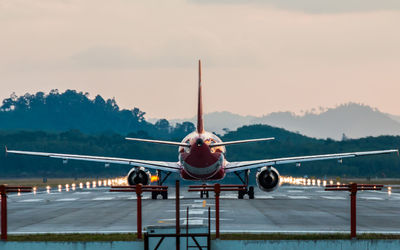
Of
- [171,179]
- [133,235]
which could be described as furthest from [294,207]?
[171,179]

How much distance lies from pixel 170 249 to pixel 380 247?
5693 mm

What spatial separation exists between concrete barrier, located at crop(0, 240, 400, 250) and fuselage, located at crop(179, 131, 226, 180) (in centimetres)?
2955

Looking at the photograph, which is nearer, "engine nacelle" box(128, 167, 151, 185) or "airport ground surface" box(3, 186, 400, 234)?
"airport ground surface" box(3, 186, 400, 234)

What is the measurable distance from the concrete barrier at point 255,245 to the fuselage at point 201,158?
2955cm

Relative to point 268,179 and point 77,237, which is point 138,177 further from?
point 77,237

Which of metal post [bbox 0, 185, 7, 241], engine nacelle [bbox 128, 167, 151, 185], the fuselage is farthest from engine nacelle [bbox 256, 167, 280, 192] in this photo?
metal post [bbox 0, 185, 7, 241]

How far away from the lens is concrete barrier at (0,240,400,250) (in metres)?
21.2

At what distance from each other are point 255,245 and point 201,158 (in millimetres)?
30862

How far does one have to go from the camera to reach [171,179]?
188375mm

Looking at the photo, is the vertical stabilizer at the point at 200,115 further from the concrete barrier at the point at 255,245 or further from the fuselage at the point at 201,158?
the concrete barrier at the point at 255,245

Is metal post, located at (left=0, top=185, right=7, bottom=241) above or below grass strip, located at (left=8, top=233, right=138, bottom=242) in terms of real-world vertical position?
above

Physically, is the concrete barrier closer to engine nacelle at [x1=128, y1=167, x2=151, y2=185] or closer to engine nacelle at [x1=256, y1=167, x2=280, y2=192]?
engine nacelle at [x1=256, y1=167, x2=280, y2=192]

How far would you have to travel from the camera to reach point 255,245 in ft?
69.7

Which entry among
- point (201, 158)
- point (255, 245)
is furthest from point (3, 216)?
point (201, 158)
